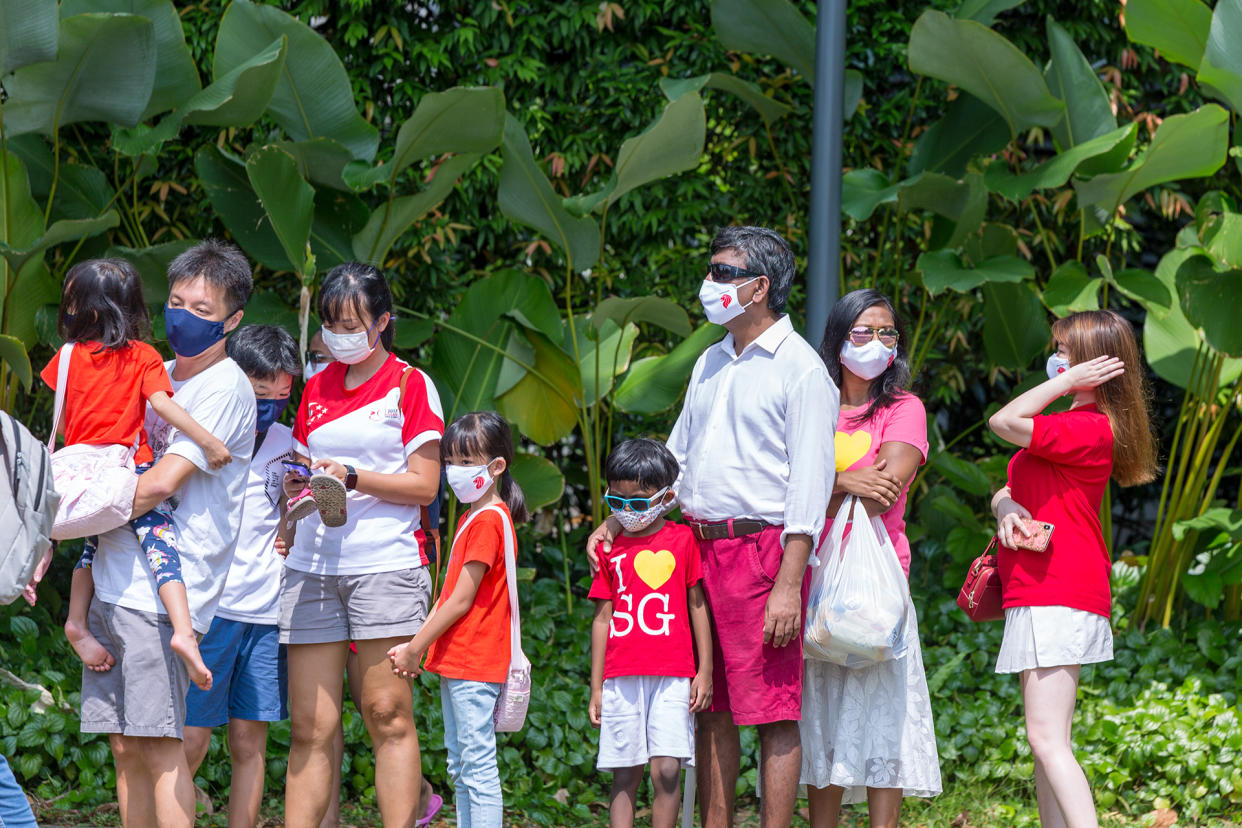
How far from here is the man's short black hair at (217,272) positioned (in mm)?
3350

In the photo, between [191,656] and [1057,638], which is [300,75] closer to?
[191,656]

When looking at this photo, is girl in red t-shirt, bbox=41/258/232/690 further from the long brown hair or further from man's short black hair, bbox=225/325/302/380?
the long brown hair

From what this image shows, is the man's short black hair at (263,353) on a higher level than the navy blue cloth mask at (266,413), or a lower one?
higher

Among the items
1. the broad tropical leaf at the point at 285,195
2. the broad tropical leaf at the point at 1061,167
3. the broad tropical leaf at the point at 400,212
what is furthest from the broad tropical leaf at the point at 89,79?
the broad tropical leaf at the point at 1061,167

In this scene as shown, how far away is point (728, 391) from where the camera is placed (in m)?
3.59

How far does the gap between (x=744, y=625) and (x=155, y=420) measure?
66.5 inches

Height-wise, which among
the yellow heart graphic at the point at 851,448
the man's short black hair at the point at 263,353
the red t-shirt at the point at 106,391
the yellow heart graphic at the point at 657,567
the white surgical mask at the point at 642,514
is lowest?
the yellow heart graphic at the point at 657,567

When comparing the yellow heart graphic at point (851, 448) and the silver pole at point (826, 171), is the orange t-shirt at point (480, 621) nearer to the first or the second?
the yellow heart graphic at point (851, 448)

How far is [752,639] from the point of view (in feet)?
11.4

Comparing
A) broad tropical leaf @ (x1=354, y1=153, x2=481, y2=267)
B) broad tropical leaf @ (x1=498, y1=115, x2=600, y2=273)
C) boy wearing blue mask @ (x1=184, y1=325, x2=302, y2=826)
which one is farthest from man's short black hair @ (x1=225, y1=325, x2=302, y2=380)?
broad tropical leaf @ (x1=498, y1=115, x2=600, y2=273)

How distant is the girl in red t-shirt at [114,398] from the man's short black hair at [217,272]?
16cm

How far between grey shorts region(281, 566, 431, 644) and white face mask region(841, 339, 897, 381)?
4.48 feet

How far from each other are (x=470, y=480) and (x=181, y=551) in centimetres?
78

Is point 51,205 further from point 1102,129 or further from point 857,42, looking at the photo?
point 1102,129
